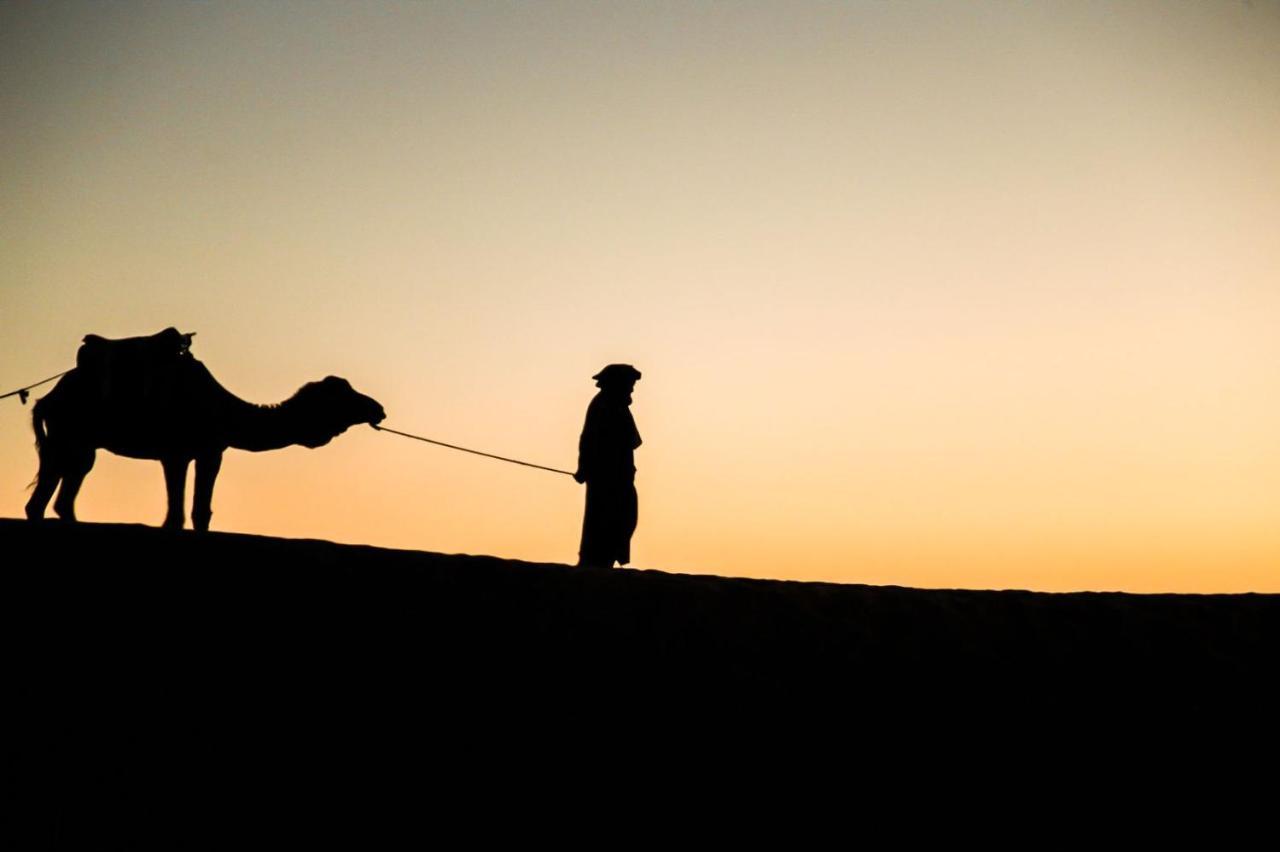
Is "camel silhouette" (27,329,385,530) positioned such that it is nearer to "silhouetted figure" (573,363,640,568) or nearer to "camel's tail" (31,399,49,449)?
"camel's tail" (31,399,49,449)

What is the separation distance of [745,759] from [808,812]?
0.50 meters

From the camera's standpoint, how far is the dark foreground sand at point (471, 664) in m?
7.31

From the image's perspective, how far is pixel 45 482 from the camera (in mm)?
12688

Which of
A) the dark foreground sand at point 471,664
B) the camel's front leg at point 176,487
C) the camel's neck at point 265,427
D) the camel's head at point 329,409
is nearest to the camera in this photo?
the dark foreground sand at point 471,664

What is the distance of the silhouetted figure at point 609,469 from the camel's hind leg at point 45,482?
15.0 ft

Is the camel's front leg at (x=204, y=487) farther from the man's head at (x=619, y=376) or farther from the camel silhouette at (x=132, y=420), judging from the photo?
the man's head at (x=619, y=376)

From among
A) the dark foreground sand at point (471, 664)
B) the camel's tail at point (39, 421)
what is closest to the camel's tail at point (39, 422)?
the camel's tail at point (39, 421)

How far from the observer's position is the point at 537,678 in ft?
27.4

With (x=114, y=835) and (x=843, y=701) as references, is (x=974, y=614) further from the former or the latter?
(x=114, y=835)

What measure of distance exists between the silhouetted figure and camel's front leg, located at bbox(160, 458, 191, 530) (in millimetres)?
3491

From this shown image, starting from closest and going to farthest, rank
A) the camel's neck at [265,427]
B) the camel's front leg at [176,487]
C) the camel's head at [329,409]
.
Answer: the camel's front leg at [176,487], the camel's neck at [265,427], the camel's head at [329,409]

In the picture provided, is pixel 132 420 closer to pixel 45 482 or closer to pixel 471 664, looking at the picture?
pixel 45 482

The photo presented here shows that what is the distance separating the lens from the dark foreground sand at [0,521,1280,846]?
7309 millimetres

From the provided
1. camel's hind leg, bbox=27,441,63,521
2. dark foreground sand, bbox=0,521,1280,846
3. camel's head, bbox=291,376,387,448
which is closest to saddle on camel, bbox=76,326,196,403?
camel's hind leg, bbox=27,441,63,521
